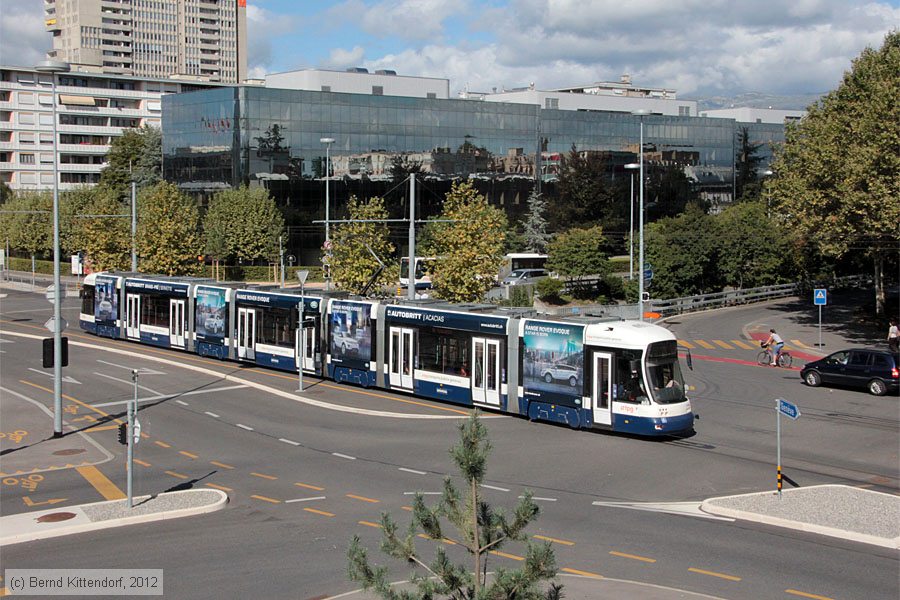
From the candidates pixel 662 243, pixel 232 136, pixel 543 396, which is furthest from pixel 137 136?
pixel 543 396

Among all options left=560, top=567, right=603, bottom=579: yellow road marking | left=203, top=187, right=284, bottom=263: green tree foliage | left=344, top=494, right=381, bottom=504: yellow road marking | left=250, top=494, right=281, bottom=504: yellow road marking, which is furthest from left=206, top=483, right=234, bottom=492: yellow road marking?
left=203, top=187, right=284, bottom=263: green tree foliage

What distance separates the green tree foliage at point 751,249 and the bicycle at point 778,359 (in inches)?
989

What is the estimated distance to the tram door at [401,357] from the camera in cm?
3294

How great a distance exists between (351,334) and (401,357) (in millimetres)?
2794

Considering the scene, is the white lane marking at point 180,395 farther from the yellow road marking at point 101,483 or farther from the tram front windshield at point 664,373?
the tram front windshield at point 664,373

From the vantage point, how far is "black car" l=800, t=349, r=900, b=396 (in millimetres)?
33312

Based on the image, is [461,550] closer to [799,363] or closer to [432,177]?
[799,363]

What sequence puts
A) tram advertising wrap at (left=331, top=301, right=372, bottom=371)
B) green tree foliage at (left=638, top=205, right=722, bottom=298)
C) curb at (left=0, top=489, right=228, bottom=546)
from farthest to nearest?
green tree foliage at (left=638, top=205, right=722, bottom=298)
tram advertising wrap at (left=331, top=301, right=372, bottom=371)
curb at (left=0, top=489, right=228, bottom=546)

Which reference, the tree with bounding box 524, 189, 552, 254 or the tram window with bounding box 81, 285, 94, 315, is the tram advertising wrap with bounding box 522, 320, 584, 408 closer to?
the tram window with bounding box 81, 285, 94, 315

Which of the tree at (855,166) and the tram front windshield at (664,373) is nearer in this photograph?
the tram front windshield at (664,373)

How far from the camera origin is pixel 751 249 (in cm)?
6812

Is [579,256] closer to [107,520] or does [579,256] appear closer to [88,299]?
[88,299]

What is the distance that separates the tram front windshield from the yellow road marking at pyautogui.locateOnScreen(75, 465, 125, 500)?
13658 mm

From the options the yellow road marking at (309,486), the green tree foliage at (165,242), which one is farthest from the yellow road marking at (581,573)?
the green tree foliage at (165,242)
